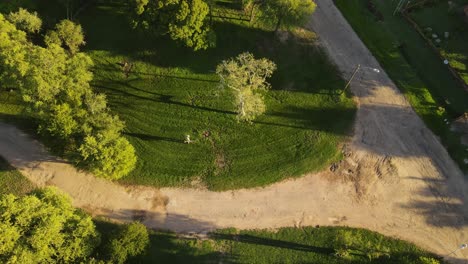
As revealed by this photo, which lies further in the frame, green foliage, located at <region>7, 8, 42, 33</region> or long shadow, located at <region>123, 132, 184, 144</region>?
green foliage, located at <region>7, 8, 42, 33</region>

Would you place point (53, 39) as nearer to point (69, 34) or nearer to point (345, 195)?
point (69, 34)

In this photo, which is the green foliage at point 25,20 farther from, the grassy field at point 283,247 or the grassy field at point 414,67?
the grassy field at point 414,67

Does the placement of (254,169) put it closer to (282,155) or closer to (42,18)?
(282,155)

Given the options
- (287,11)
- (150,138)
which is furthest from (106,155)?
(287,11)

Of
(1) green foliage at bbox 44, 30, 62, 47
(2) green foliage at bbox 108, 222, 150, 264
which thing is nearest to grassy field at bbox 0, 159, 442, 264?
(2) green foliage at bbox 108, 222, 150, 264

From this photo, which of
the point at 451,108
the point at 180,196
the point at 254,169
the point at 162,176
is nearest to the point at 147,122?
the point at 162,176

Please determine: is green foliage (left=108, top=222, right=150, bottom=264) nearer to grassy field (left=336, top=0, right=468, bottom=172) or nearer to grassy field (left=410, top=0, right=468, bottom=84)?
grassy field (left=336, top=0, right=468, bottom=172)

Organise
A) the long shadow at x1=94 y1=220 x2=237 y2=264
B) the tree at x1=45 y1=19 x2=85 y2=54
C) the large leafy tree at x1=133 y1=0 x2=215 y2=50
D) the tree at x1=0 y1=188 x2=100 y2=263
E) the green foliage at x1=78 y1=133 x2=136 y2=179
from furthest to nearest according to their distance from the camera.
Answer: the tree at x1=45 y1=19 x2=85 y2=54
the large leafy tree at x1=133 y1=0 x2=215 y2=50
the green foliage at x1=78 y1=133 x2=136 y2=179
the long shadow at x1=94 y1=220 x2=237 y2=264
the tree at x1=0 y1=188 x2=100 y2=263
